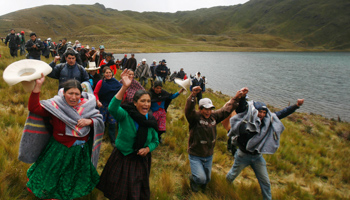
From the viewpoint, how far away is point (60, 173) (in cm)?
245

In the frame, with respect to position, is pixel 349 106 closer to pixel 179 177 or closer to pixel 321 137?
pixel 321 137

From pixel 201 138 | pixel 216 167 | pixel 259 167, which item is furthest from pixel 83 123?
pixel 216 167

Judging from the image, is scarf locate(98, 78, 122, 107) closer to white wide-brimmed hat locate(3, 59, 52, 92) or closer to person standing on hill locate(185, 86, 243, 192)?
person standing on hill locate(185, 86, 243, 192)

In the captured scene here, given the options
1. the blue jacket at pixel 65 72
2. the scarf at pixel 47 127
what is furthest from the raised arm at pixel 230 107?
the blue jacket at pixel 65 72

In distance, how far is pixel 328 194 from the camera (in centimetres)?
434

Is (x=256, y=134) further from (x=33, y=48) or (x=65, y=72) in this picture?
(x=33, y=48)

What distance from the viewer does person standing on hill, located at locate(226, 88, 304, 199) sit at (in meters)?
3.35

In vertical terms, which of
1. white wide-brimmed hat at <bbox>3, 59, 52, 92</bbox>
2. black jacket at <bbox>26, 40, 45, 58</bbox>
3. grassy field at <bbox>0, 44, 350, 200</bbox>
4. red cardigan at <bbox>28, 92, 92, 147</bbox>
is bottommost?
grassy field at <bbox>0, 44, 350, 200</bbox>

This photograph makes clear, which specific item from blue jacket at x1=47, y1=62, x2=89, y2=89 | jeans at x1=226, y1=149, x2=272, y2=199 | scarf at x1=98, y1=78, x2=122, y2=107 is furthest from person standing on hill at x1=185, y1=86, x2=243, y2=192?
blue jacket at x1=47, y1=62, x2=89, y2=89

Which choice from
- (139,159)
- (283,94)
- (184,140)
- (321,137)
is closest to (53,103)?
(139,159)

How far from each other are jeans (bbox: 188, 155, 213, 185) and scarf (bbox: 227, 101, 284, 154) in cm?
85

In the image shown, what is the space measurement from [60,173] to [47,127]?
66 centimetres

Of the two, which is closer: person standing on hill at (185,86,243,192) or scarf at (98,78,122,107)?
person standing on hill at (185,86,243,192)

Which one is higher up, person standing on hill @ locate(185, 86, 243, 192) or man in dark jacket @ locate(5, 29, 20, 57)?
man in dark jacket @ locate(5, 29, 20, 57)
